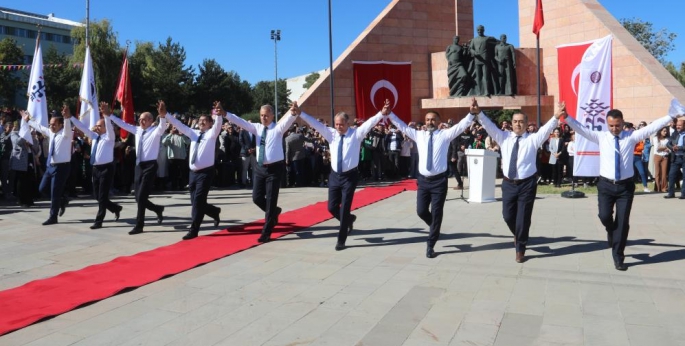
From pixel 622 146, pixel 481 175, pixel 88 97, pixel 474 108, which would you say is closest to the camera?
pixel 622 146

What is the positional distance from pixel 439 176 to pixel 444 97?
58.8 feet

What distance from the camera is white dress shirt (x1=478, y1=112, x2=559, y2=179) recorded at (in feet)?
21.5

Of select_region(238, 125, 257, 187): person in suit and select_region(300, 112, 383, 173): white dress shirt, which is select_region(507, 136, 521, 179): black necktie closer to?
select_region(300, 112, 383, 173): white dress shirt

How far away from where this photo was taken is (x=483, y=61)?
22844 mm

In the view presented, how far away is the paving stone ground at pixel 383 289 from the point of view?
4188mm

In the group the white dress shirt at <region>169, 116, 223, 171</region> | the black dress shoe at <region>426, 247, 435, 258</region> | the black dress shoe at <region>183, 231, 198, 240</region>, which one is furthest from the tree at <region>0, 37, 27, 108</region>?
the black dress shoe at <region>426, 247, 435, 258</region>

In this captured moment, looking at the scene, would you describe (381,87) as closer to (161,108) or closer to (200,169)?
(200,169)

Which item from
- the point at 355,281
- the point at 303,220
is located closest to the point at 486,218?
the point at 303,220

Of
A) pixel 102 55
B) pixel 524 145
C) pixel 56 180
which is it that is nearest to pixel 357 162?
pixel 524 145

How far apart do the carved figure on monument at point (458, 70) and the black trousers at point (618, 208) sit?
17.4 meters

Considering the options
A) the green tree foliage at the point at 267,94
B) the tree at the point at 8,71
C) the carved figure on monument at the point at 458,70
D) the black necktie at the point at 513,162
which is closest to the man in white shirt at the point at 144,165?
the black necktie at the point at 513,162

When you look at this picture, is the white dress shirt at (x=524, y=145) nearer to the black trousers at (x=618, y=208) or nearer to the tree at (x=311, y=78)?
the black trousers at (x=618, y=208)

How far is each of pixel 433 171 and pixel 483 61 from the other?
17.2 metres

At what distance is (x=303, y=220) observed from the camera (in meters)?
9.69
